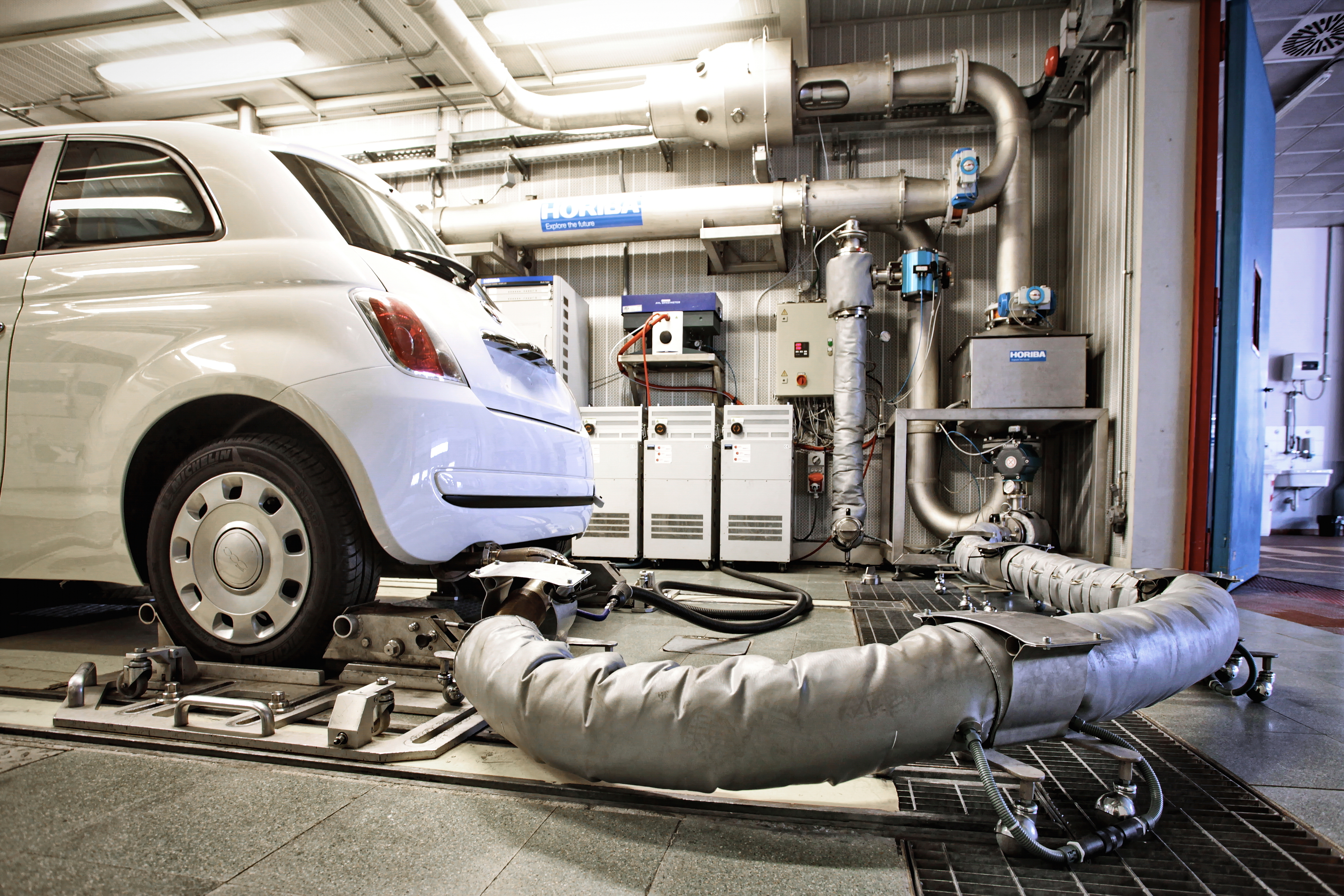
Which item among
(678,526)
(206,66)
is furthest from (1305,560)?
(206,66)

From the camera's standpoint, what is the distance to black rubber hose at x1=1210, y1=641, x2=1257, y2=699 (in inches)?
69.1

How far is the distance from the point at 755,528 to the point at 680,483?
0.72 m

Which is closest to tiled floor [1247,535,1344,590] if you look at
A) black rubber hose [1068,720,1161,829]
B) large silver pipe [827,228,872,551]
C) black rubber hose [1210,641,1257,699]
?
large silver pipe [827,228,872,551]

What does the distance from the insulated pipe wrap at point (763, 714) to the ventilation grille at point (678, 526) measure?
4.01m

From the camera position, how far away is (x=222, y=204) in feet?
5.45

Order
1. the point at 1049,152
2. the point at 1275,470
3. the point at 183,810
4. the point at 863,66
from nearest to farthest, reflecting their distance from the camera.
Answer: the point at 183,810 → the point at 863,66 → the point at 1049,152 → the point at 1275,470

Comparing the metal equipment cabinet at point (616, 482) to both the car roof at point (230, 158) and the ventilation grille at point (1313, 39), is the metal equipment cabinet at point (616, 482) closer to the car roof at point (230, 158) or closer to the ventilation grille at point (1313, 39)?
the car roof at point (230, 158)

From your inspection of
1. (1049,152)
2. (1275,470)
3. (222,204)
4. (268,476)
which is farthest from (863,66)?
(1275,470)

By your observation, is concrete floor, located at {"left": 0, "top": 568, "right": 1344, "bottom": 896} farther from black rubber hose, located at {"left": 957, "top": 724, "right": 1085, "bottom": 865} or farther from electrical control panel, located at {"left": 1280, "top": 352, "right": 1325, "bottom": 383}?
electrical control panel, located at {"left": 1280, "top": 352, "right": 1325, "bottom": 383}

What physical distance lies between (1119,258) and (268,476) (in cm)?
503

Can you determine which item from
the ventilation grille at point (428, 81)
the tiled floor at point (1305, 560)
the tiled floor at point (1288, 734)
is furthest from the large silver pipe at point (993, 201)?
the ventilation grille at point (428, 81)

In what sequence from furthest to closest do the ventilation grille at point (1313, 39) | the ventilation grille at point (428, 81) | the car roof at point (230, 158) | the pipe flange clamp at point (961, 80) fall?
the ventilation grille at point (428, 81)
the ventilation grille at point (1313, 39)
the pipe flange clamp at point (961, 80)
the car roof at point (230, 158)

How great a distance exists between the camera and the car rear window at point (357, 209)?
5.69 ft

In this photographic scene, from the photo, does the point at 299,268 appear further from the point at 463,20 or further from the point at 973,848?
the point at 463,20
